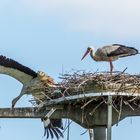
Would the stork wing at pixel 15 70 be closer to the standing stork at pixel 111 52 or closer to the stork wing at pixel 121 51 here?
the standing stork at pixel 111 52

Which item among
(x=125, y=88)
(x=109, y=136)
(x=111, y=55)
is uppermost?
(x=111, y=55)

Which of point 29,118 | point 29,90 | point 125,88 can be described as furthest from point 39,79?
point 125,88

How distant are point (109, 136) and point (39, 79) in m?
2.64

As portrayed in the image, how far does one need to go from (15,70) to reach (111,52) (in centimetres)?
251

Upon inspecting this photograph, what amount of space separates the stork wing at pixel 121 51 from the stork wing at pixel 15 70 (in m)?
2.10

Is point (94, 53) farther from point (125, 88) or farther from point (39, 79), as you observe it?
point (125, 88)

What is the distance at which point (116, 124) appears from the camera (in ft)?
49.8

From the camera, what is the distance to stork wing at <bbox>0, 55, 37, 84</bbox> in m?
16.2

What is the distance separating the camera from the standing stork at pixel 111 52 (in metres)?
16.9

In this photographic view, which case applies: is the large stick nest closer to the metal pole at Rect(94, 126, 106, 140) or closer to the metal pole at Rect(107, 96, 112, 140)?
the metal pole at Rect(107, 96, 112, 140)

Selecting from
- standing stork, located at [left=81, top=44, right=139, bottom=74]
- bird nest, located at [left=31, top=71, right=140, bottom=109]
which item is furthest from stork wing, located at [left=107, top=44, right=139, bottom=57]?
bird nest, located at [left=31, top=71, right=140, bottom=109]

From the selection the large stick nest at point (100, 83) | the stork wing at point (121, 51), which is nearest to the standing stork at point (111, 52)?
the stork wing at point (121, 51)

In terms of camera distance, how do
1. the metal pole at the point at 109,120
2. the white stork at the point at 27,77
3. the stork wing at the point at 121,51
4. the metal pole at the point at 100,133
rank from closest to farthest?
the metal pole at the point at 109,120 < the metal pole at the point at 100,133 < the white stork at the point at 27,77 < the stork wing at the point at 121,51

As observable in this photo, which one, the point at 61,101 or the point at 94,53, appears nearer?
the point at 61,101
